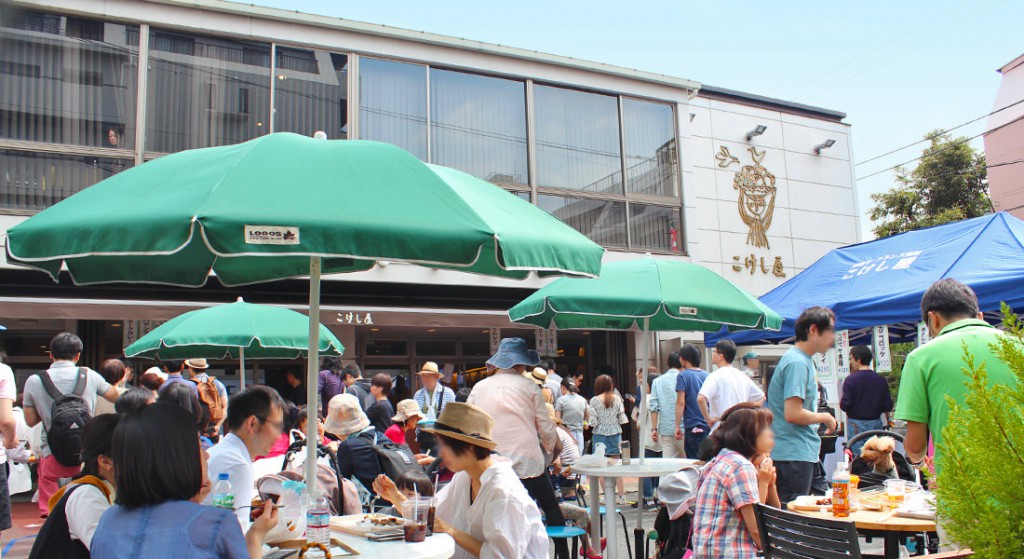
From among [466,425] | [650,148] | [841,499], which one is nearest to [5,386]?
[466,425]

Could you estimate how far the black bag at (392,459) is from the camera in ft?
18.0

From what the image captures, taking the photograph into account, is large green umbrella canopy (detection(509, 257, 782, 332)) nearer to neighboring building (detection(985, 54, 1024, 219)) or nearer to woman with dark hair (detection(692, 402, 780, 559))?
woman with dark hair (detection(692, 402, 780, 559))

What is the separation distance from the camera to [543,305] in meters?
6.42

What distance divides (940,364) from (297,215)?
274cm

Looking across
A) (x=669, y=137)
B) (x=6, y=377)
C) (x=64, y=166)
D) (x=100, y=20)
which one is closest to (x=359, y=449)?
(x=6, y=377)

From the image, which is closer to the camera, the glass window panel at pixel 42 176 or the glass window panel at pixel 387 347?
the glass window panel at pixel 42 176

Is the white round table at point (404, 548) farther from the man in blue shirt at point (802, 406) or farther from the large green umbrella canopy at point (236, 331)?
the large green umbrella canopy at point (236, 331)

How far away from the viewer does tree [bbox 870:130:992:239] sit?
25312mm

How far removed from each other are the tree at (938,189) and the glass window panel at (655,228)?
40.1 ft

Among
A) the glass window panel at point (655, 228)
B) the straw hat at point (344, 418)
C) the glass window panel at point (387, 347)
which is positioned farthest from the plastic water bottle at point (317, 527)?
the glass window panel at point (655, 228)

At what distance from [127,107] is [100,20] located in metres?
1.41

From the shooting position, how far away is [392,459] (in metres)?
5.52

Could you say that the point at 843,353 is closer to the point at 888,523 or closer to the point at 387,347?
the point at 888,523

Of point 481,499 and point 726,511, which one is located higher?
point 481,499
